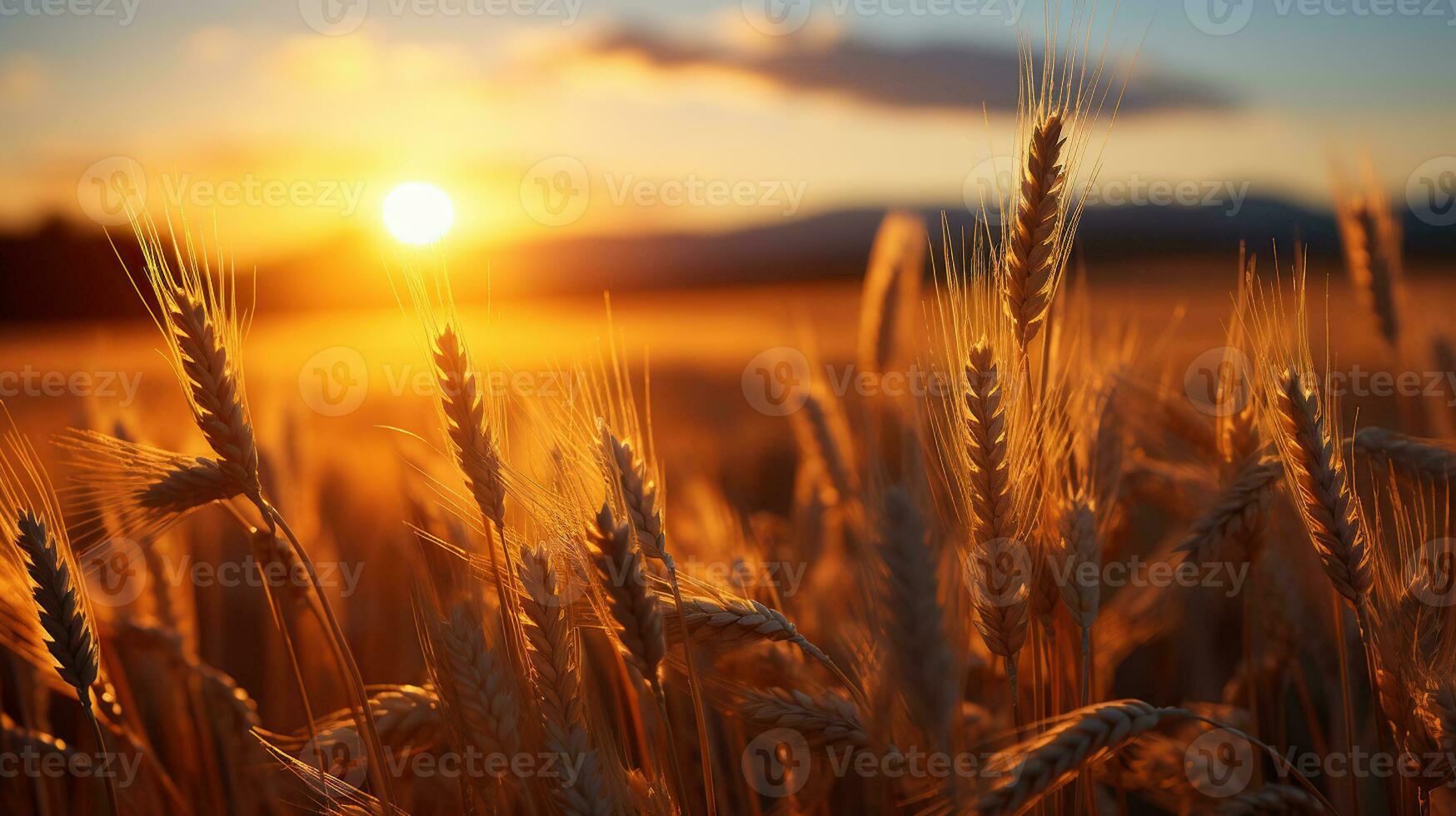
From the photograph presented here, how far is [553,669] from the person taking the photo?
149 cm

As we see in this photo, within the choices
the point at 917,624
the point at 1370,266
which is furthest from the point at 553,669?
the point at 1370,266

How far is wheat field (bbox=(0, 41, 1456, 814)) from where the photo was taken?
→ 4.94 feet

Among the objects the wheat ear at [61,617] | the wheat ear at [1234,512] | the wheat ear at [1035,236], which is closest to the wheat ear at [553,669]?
the wheat ear at [61,617]

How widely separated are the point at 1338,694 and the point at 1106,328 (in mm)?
1373

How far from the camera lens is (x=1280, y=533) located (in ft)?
8.74

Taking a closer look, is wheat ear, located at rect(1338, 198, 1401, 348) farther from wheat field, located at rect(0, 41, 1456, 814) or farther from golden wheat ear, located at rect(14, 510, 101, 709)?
golden wheat ear, located at rect(14, 510, 101, 709)

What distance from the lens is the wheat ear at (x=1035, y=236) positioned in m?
1.66

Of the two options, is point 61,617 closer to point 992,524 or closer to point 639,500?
point 639,500

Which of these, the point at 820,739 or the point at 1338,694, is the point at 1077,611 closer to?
the point at 820,739

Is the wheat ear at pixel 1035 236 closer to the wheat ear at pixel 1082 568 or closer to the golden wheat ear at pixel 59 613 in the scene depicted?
the wheat ear at pixel 1082 568

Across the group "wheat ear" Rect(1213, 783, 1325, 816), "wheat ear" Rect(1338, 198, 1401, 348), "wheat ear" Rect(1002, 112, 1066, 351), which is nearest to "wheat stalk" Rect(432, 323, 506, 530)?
"wheat ear" Rect(1002, 112, 1066, 351)

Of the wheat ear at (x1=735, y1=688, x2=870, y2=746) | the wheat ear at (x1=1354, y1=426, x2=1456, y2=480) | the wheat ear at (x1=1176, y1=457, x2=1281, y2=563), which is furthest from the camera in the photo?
the wheat ear at (x1=1354, y1=426, x2=1456, y2=480)

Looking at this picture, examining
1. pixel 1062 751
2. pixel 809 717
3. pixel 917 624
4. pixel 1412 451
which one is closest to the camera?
pixel 1062 751

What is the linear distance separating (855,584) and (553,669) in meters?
1.18
